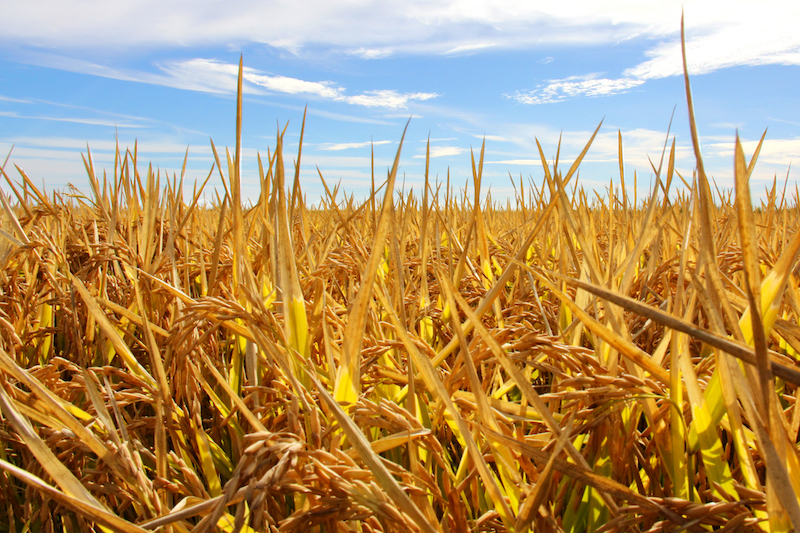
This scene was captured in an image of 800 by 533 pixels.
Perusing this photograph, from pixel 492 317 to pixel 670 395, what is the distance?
65cm

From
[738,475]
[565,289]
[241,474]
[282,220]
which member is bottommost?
[738,475]

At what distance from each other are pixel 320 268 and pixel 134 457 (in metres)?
0.56

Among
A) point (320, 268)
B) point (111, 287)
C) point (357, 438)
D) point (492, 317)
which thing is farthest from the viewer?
point (111, 287)

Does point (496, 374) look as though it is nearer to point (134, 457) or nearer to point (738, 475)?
point (738, 475)

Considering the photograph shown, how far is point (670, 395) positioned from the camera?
66cm

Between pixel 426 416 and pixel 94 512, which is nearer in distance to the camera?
pixel 94 512

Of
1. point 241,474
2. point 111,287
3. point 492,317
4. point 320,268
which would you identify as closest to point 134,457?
point 241,474

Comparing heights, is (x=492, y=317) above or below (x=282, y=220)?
below

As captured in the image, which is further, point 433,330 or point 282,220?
point 433,330

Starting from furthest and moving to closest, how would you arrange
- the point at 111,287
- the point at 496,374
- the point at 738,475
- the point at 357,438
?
the point at 111,287 < the point at 496,374 < the point at 738,475 < the point at 357,438

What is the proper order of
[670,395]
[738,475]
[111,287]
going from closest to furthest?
[670,395] → [738,475] → [111,287]

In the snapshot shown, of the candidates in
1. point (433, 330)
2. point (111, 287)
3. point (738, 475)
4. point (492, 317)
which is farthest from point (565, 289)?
point (111, 287)

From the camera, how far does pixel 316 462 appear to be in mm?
519

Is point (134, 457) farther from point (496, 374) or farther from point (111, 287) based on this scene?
point (111, 287)
